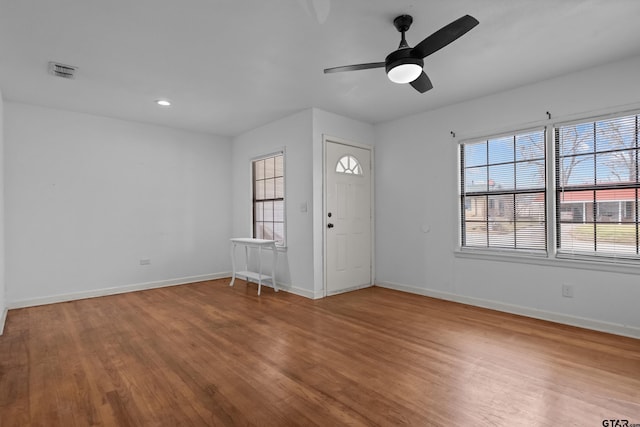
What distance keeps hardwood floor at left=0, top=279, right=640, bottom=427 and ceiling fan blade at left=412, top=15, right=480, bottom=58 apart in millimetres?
2282

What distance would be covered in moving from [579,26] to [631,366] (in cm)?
262

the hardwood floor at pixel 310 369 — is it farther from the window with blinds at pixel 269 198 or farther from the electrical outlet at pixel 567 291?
the window with blinds at pixel 269 198

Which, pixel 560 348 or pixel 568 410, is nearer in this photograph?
pixel 568 410

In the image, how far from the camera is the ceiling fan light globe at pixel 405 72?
7.82 ft

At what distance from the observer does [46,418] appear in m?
1.90

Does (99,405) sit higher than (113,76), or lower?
lower

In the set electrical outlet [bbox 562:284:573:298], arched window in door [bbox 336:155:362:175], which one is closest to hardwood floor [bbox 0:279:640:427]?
electrical outlet [bbox 562:284:573:298]

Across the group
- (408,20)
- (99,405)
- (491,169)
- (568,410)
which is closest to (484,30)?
(408,20)

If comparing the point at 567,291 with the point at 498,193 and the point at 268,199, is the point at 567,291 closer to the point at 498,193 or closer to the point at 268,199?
the point at 498,193

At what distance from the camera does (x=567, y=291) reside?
11.2 ft

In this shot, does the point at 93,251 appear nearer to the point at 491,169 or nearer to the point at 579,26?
the point at 491,169

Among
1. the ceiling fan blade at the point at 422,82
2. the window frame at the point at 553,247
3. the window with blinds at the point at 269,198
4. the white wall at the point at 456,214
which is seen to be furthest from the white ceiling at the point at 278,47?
the window with blinds at the point at 269,198

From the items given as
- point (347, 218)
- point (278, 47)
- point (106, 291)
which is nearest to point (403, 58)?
point (278, 47)

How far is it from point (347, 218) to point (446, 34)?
3.12 metres
